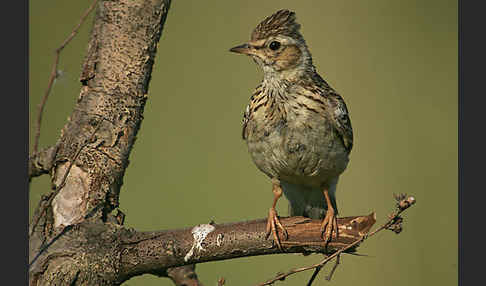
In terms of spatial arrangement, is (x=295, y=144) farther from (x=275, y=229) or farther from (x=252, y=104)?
(x=275, y=229)

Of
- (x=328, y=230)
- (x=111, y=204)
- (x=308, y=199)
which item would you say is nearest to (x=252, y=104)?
(x=308, y=199)

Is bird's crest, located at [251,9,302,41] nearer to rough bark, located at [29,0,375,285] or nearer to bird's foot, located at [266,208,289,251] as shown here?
rough bark, located at [29,0,375,285]

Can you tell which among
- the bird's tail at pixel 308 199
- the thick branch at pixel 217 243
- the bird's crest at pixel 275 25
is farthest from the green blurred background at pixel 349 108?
the bird's crest at pixel 275 25

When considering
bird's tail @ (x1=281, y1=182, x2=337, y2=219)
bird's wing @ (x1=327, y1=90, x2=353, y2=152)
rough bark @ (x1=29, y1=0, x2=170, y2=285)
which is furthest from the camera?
bird's tail @ (x1=281, y1=182, x2=337, y2=219)

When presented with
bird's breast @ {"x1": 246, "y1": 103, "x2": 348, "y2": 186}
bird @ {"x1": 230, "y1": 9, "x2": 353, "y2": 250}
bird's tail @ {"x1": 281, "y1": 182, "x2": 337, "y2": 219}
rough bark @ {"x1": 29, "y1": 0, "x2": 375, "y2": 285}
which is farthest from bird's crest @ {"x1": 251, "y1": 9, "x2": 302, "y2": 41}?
bird's tail @ {"x1": 281, "y1": 182, "x2": 337, "y2": 219}

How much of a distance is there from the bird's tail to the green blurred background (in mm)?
1217

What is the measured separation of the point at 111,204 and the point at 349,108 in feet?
12.9

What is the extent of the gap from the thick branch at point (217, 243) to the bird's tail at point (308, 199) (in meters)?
0.83

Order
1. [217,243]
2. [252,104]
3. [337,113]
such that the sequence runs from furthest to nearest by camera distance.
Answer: [252,104] → [337,113] → [217,243]

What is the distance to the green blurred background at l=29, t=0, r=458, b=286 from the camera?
573cm

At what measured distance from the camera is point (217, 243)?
3127 millimetres

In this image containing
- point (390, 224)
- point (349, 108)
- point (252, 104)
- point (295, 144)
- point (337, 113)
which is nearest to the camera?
point (390, 224)

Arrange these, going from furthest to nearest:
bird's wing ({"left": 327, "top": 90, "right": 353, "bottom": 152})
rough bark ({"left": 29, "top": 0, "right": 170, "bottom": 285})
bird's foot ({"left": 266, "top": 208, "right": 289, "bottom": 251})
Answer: bird's wing ({"left": 327, "top": 90, "right": 353, "bottom": 152}) → bird's foot ({"left": 266, "top": 208, "right": 289, "bottom": 251}) → rough bark ({"left": 29, "top": 0, "right": 170, "bottom": 285})

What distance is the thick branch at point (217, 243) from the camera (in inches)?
121
